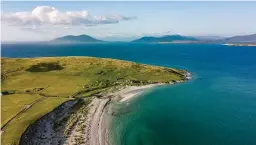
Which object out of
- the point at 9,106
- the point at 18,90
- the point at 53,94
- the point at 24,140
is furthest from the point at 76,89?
the point at 24,140

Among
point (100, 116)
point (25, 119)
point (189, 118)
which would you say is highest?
point (25, 119)

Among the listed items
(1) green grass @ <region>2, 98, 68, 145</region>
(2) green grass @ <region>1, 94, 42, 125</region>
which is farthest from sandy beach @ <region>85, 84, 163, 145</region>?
(2) green grass @ <region>1, 94, 42, 125</region>

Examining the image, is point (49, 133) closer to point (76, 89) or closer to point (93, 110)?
point (93, 110)

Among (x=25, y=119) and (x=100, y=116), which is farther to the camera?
(x=100, y=116)

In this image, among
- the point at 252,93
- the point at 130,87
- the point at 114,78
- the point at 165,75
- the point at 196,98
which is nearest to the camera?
the point at 196,98

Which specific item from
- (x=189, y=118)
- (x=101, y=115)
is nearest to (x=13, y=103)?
(x=101, y=115)

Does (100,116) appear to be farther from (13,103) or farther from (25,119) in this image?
(13,103)

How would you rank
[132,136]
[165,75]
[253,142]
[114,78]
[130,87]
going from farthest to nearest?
[165,75] < [114,78] < [130,87] < [132,136] < [253,142]

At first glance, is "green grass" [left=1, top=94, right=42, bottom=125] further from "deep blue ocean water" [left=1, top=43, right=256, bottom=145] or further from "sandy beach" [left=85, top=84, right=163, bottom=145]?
"deep blue ocean water" [left=1, top=43, right=256, bottom=145]
